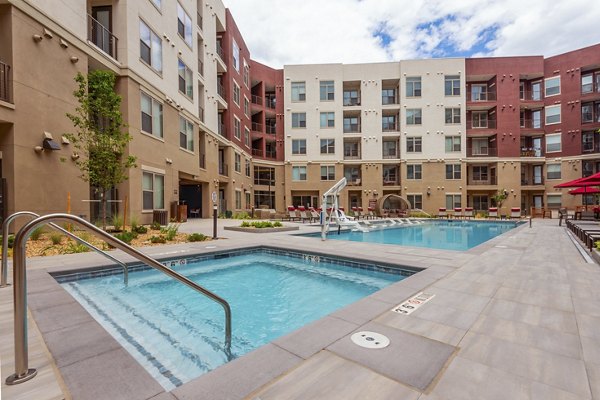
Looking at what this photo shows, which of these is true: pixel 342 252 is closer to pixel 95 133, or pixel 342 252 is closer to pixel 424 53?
pixel 95 133

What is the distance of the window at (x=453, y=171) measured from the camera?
1188 inches

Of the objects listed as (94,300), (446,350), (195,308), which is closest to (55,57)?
(94,300)

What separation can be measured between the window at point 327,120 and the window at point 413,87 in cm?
860

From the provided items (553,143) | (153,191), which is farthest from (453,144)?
(153,191)

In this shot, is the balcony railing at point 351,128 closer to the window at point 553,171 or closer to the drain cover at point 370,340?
the window at point 553,171

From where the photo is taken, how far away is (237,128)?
27.0 m

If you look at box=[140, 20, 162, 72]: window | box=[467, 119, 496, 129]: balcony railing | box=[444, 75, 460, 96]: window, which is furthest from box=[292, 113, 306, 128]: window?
box=[467, 119, 496, 129]: balcony railing

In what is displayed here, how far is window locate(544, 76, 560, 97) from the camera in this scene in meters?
29.7

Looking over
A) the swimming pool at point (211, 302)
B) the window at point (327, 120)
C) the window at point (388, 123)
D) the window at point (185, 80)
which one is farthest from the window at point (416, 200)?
the swimming pool at point (211, 302)

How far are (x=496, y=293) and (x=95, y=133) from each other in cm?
1197

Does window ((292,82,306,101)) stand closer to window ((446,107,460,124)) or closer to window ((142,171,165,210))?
window ((446,107,460,124))

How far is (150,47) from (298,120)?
19340mm

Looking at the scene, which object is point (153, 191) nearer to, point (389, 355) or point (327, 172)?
point (389, 355)

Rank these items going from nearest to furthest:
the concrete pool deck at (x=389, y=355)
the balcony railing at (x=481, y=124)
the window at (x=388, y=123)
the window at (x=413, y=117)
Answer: the concrete pool deck at (x=389, y=355)
the window at (x=413, y=117)
the balcony railing at (x=481, y=124)
the window at (x=388, y=123)
